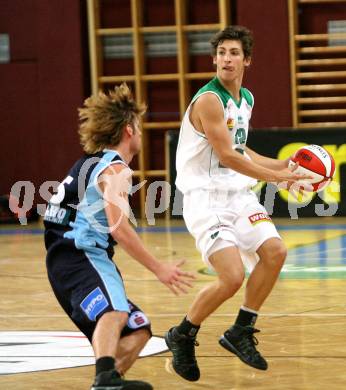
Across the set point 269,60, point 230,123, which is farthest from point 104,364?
point 269,60

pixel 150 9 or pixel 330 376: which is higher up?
pixel 150 9

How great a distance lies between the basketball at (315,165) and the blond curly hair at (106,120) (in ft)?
4.40

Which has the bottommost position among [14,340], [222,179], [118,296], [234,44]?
[14,340]

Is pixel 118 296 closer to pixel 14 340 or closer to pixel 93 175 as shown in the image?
pixel 93 175

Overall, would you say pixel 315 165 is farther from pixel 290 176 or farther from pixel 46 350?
pixel 46 350

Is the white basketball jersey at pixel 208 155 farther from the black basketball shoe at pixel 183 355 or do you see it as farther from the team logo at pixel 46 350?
the team logo at pixel 46 350

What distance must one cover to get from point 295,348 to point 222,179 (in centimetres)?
105

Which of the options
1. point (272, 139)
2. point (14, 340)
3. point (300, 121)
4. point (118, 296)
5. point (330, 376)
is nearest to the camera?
point (118, 296)

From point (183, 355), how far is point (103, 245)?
40.4 inches

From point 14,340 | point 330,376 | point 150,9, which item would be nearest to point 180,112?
point 150,9

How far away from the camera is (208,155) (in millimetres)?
5691

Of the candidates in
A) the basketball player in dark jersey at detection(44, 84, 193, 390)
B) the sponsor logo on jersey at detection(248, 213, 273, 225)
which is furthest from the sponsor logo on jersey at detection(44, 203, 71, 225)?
the sponsor logo on jersey at detection(248, 213, 273, 225)

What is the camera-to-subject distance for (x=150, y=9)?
48.9 feet

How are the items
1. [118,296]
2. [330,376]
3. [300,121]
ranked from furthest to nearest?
[300,121] → [330,376] → [118,296]
